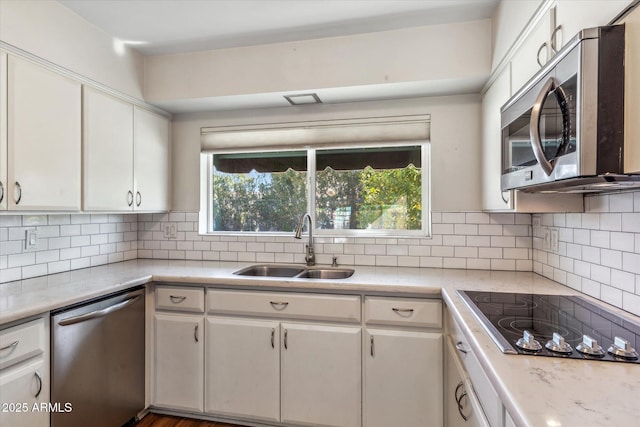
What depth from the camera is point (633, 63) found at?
82 cm

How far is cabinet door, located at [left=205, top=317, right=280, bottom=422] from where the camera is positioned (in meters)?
1.97

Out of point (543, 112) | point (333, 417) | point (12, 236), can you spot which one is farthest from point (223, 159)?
point (543, 112)

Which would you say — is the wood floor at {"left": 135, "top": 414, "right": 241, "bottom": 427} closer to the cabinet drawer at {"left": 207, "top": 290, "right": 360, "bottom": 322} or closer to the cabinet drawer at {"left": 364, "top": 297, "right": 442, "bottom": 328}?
the cabinet drawer at {"left": 207, "top": 290, "right": 360, "bottom": 322}

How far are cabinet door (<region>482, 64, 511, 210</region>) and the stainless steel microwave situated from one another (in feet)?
2.42

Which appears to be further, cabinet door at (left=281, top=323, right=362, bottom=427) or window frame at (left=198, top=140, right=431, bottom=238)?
window frame at (left=198, top=140, right=431, bottom=238)

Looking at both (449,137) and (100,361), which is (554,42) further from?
(100,361)

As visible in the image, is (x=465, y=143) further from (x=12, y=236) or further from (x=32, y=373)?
(x=12, y=236)

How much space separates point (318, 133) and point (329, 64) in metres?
0.52

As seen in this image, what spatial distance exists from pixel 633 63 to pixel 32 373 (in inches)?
89.4

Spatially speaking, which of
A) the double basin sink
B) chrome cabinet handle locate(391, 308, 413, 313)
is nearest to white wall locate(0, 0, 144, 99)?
the double basin sink

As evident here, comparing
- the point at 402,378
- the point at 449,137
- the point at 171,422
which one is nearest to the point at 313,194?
the point at 449,137

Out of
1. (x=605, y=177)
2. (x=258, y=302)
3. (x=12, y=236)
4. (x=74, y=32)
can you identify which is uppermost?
(x=74, y=32)

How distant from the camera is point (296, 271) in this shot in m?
2.45

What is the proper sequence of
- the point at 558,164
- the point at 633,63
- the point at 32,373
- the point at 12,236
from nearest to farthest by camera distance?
the point at 633,63
the point at 558,164
the point at 32,373
the point at 12,236
